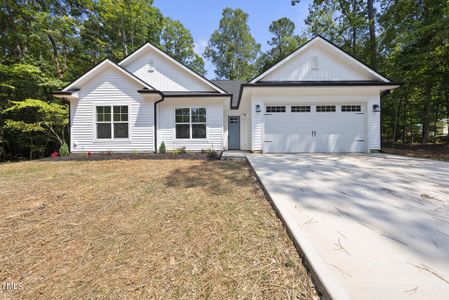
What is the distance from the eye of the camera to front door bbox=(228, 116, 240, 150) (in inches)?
504

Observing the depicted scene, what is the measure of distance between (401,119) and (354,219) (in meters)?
22.7

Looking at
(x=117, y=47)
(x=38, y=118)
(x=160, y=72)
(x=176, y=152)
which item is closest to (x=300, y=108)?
(x=176, y=152)

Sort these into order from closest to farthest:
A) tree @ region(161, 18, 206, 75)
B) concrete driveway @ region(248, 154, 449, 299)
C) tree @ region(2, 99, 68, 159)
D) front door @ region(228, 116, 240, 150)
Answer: concrete driveway @ region(248, 154, 449, 299) < tree @ region(2, 99, 68, 159) < front door @ region(228, 116, 240, 150) < tree @ region(161, 18, 206, 75)

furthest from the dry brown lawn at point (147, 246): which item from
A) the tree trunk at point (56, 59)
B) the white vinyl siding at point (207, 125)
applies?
the tree trunk at point (56, 59)

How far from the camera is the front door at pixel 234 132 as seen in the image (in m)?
12.8

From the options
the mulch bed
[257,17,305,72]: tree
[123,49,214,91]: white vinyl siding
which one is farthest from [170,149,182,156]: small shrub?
[257,17,305,72]: tree

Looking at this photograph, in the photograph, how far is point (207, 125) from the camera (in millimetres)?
10766

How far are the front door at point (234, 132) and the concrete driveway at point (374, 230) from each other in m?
8.19

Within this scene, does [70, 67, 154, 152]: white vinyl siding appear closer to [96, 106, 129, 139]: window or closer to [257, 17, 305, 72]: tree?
[96, 106, 129, 139]: window

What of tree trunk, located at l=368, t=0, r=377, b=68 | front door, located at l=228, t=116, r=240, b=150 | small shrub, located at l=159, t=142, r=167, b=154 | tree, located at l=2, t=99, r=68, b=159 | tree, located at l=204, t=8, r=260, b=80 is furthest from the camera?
tree, located at l=204, t=8, r=260, b=80

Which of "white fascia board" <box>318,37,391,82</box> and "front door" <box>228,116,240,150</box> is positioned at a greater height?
"white fascia board" <box>318,37,391,82</box>

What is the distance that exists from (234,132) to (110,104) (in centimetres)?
698

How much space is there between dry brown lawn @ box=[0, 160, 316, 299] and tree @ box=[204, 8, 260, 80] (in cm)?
2728

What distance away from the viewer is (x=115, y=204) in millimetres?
3553
